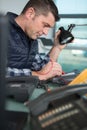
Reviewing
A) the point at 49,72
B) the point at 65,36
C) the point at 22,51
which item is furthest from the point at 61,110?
the point at 65,36

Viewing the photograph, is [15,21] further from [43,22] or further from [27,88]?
[27,88]

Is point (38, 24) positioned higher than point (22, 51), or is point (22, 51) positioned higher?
point (38, 24)

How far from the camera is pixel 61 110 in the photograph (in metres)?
0.53

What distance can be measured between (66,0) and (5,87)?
2.88m

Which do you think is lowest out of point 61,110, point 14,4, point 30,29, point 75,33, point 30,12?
point 75,33

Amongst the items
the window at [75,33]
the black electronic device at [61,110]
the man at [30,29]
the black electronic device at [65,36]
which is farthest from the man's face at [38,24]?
the window at [75,33]

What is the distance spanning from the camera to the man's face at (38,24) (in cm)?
164

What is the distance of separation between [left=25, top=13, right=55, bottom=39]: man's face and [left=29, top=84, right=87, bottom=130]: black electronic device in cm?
104

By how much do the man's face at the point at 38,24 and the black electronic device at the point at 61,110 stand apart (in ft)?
3.43

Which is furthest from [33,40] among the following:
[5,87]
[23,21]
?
[5,87]

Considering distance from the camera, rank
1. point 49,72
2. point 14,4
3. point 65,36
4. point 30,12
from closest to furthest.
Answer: point 49,72 < point 30,12 < point 65,36 < point 14,4

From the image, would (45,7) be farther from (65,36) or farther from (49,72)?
(49,72)

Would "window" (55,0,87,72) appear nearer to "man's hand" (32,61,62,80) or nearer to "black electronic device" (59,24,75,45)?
"black electronic device" (59,24,75,45)

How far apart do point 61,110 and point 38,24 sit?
1175 millimetres
